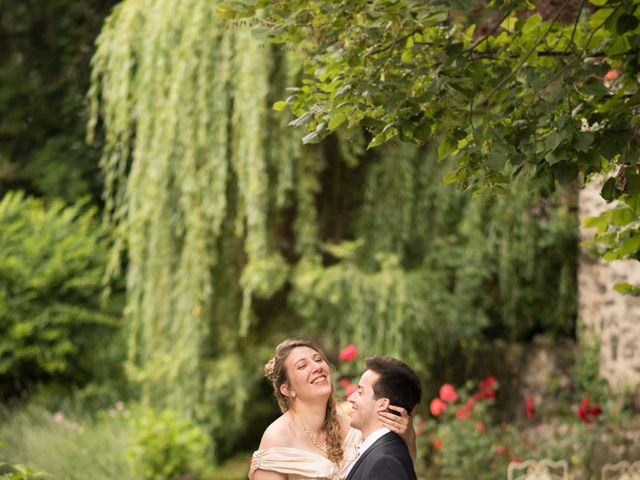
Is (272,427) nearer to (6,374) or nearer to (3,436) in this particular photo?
(3,436)

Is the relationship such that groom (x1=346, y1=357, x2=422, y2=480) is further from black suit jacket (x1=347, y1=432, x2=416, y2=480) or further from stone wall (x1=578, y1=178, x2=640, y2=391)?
stone wall (x1=578, y1=178, x2=640, y2=391)

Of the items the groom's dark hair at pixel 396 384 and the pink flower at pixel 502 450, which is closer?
the groom's dark hair at pixel 396 384

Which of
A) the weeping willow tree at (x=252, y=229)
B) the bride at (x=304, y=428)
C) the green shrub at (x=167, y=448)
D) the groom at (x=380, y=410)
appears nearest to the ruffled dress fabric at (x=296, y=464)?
the bride at (x=304, y=428)

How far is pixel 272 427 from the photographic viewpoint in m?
3.52

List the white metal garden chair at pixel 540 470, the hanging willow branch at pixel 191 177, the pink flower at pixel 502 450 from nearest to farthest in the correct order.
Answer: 1. the white metal garden chair at pixel 540 470
2. the pink flower at pixel 502 450
3. the hanging willow branch at pixel 191 177

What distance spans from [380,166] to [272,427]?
15.9 ft

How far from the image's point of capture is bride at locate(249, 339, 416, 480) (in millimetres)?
3445

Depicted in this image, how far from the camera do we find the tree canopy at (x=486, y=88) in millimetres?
2949

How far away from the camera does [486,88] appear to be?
3.39 metres

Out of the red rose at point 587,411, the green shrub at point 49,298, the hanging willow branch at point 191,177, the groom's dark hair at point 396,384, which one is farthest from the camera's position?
the green shrub at point 49,298

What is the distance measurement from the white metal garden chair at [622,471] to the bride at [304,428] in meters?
2.79

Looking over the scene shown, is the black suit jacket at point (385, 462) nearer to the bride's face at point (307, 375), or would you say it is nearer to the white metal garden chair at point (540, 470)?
the bride's face at point (307, 375)

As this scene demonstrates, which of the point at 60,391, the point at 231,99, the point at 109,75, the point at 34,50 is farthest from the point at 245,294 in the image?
the point at 34,50

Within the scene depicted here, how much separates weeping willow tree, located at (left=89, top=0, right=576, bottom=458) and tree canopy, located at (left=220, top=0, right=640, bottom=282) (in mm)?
3784
